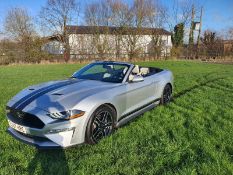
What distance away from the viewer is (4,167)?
9.82ft

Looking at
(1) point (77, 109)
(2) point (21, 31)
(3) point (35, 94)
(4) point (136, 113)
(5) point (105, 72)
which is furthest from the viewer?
(2) point (21, 31)

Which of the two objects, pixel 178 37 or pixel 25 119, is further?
pixel 178 37

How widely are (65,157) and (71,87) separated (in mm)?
1338

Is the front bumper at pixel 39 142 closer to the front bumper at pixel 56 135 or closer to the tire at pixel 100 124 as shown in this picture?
the front bumper at pixel 56 135

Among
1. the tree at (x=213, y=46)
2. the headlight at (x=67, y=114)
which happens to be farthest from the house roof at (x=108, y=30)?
the headlight at (x=67, y=114)

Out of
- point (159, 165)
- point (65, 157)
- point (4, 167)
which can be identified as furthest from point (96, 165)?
point (4, 167)

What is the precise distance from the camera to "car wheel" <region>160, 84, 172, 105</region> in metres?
6.20

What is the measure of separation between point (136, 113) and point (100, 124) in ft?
4.12

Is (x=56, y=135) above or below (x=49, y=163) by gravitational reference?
above

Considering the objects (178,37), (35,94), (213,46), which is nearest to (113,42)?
(178,37)

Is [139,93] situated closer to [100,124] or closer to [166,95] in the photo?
[100,124]

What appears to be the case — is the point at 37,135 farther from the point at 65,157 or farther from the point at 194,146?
the point at 194,146

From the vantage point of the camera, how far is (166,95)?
21.0 ft

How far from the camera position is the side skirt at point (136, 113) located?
4.33 m
